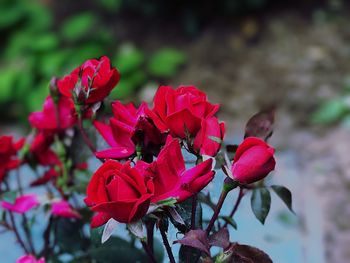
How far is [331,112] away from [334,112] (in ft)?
0.05

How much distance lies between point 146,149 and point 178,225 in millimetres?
96

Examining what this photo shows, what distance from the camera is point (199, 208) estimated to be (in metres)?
0.76

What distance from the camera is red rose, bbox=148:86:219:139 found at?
28.5 inches

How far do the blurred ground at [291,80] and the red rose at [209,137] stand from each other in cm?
140

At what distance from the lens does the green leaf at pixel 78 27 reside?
3389 millimetres

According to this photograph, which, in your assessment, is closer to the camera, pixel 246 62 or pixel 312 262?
pixel 312 262

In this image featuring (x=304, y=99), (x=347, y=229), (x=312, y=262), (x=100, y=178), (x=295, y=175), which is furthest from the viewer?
(x=304, y=99)

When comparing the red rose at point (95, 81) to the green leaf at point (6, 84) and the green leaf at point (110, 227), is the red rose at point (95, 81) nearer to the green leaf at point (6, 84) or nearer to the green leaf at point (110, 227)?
the green leaf at point (110, 227)

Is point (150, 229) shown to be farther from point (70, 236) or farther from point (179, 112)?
point (70, 236)

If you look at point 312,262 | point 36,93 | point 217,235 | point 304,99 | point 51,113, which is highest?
point 36,93

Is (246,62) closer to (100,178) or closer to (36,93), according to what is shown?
(36,93)

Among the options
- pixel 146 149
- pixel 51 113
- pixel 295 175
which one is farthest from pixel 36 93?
pixel 146 149

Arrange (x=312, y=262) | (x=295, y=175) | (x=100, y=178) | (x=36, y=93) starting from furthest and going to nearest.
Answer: (x=36, y=93) → (x=295, y=175) → (x=312, y=262) → (x=100, y=178)

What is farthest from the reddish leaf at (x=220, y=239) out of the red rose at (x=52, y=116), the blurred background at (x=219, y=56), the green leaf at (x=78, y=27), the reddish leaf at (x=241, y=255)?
the green leaf at (x=78, y=27)
